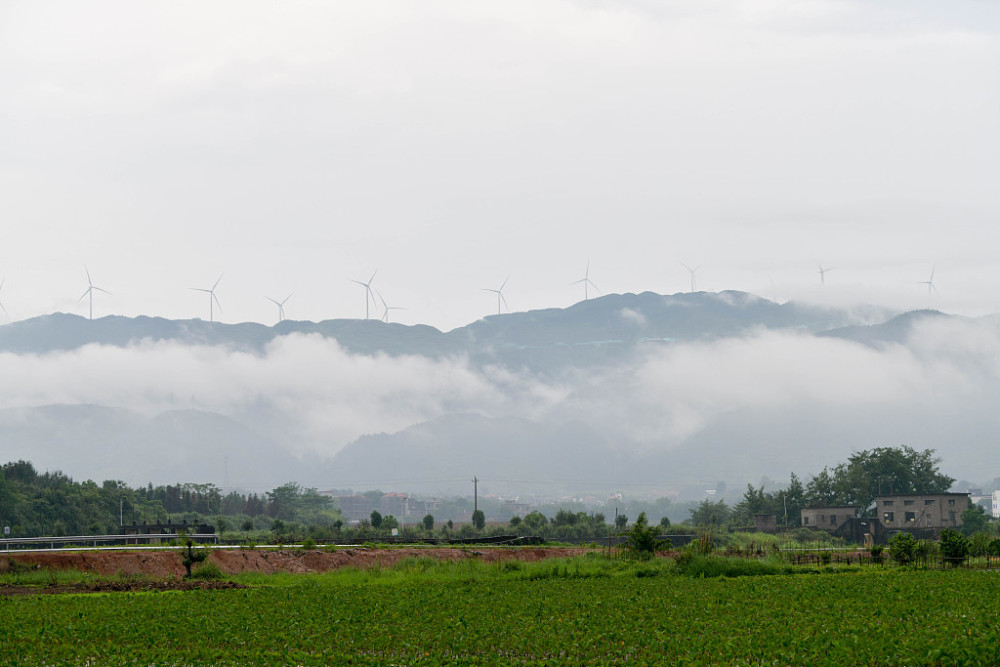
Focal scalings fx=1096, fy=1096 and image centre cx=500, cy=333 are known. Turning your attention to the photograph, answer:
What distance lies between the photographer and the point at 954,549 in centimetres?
6912

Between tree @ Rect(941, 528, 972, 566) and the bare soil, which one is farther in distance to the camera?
tree @ Rect(941, 528, 972, 566)

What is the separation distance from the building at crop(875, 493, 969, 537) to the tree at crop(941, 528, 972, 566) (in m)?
62.7

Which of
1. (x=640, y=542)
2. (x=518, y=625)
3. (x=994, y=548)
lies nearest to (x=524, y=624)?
(x=518, y=625)

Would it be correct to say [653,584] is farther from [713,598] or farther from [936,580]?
[936,580]

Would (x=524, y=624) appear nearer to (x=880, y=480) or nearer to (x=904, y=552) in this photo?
(x=904, y=552)

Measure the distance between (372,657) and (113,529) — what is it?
294 ft

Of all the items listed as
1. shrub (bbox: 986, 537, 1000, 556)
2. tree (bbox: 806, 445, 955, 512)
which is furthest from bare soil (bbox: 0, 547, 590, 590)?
tree (bbox: 806, 445, 955, 512)

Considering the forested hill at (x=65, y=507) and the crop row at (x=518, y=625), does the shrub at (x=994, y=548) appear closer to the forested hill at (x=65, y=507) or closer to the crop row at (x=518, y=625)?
the crop row at (x=518, y=625)

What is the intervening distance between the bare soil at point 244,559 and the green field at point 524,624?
540 inches

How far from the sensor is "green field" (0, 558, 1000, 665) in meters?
28.3

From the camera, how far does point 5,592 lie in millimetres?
46250

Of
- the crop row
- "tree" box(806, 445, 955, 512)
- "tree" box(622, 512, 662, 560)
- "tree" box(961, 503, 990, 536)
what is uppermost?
"tree" box(806, 445, 955, 512)

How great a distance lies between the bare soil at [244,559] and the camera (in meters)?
57.0

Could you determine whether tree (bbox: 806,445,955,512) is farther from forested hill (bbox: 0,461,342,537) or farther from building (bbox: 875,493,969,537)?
forested hill (bbox: 0,461,342,537)
